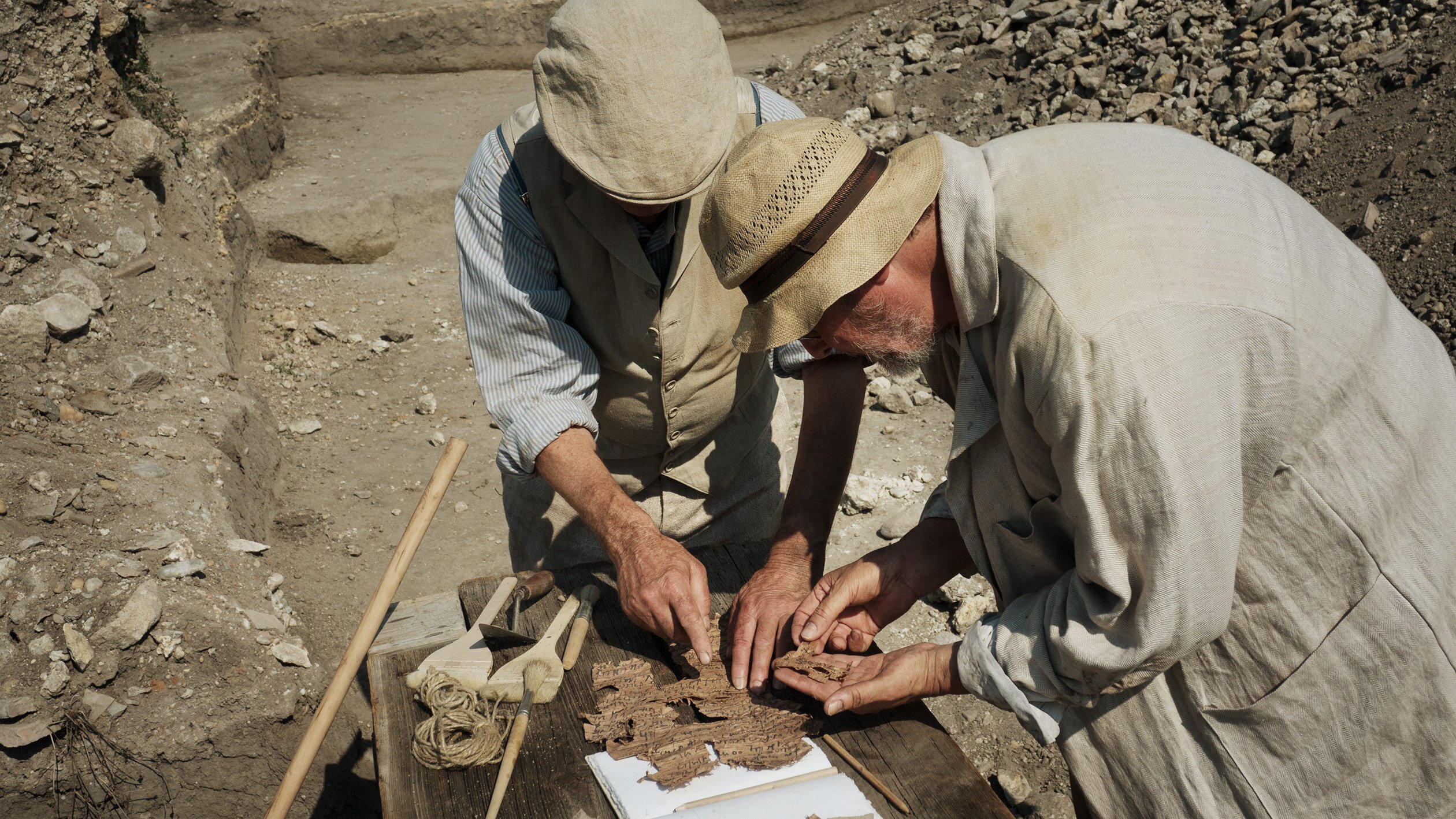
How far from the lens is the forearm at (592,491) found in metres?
2.21

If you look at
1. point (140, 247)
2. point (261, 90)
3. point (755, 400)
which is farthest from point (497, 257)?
point (261, 90)

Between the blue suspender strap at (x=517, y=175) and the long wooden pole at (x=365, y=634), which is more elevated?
the blue suspender strap at (x=517, y=175)

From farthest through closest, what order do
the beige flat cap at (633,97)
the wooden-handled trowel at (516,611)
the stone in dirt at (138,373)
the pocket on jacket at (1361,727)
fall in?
the stone in dirt at (138,373) → the wooden-handled trowel at (516,611) → the beige flat cap at (633,97) → the pocket on jacket at (1361,727)

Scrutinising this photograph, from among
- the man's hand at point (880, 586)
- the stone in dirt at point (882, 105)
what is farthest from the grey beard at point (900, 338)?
the stone in dirt at point (882, 105)

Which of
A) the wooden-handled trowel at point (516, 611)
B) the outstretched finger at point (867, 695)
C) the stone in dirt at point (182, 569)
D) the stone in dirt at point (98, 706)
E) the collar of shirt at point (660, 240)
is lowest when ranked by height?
the stone in dirt at point (98, 706)

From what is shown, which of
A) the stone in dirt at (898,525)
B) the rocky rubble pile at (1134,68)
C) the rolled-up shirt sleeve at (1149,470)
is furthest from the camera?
the rocky rubble pile at (1134,68)

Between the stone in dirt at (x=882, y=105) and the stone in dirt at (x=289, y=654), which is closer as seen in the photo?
the stone in dirt at (x=289, y=654)

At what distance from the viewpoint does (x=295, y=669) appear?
10.9ft

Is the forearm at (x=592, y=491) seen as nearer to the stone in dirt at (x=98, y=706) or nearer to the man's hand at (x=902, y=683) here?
the man's hand at (x=902, y=683)

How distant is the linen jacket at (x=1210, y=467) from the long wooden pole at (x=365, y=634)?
3.45ft

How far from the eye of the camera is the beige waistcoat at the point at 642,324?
227 cm

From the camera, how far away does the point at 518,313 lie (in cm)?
230

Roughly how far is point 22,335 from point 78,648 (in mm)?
1621

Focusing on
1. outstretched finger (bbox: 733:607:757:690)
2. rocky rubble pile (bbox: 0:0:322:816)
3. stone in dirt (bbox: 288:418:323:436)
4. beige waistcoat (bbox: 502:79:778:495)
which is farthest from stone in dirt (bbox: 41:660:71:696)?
stone in dirt (bbox: 288:418:323:436)
